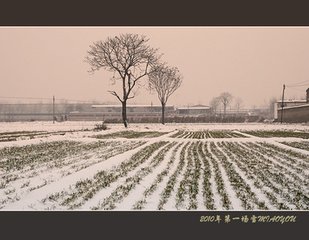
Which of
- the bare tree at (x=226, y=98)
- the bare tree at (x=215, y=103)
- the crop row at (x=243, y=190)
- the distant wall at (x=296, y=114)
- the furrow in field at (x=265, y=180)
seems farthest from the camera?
the bare tree at (x=215, y=103)

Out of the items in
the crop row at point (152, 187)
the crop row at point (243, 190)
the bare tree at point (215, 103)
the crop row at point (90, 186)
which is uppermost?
the bare tree at point (215, 103)

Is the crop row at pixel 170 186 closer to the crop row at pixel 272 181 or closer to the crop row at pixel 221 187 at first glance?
the crop row at pixel 221 187

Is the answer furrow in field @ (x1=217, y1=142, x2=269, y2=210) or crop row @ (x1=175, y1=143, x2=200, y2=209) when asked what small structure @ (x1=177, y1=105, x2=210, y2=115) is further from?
furrow in field @ (x1=217, y1=142, x2=269, y2=210)

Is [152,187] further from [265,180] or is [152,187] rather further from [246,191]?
[265,180]

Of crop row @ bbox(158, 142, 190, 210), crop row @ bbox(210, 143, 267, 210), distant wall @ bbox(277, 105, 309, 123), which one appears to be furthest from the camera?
distant wall @ bbox(277, 105, 309, 123)

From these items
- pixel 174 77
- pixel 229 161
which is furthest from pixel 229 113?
pixel 229 161

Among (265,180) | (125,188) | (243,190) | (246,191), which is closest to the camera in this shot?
(246,191)

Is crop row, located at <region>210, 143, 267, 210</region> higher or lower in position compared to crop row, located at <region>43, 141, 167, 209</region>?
higher

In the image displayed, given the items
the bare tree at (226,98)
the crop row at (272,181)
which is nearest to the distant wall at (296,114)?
the crop row at (272,181)

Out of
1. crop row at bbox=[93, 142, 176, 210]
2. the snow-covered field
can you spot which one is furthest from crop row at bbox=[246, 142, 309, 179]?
crop row at bbox=[93, 142, 176, 210]

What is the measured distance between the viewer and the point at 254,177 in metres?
11.5

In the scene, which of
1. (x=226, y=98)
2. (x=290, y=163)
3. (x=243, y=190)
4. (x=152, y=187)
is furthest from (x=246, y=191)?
(x=226, y=98)
